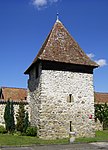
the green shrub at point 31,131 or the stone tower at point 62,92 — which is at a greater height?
the stone tower at point 62,92

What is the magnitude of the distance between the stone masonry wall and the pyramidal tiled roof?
1.09 meters

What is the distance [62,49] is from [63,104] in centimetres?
478

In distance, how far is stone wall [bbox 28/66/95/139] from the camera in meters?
21.2

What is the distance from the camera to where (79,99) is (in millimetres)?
22359

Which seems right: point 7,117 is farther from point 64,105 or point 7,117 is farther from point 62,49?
point 62,49

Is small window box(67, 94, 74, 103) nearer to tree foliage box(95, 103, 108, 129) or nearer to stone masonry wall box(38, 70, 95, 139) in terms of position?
stone masonry wall box(38, 70, 95, 139)

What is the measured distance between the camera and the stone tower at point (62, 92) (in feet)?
69.8

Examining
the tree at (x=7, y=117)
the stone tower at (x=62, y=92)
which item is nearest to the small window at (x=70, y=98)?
the stone tower at (x=62, y=92)

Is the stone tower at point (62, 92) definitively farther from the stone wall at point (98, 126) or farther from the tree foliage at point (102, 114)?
the tree foliage at point (102, 114)

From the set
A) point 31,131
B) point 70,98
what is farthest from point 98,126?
point 31,131

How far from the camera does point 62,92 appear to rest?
21.8m

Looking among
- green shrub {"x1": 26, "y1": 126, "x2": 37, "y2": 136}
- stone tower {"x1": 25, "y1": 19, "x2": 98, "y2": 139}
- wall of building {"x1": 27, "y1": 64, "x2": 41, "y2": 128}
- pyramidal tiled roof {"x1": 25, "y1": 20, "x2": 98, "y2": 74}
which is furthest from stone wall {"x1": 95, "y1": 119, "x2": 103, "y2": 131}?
green shrub {"x1": 26, "y1": 126, "x2": 37, "y2": 136}

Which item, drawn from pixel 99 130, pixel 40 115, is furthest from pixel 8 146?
pixel 99 130

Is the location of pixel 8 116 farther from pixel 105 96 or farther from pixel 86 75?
pixel 105 96
